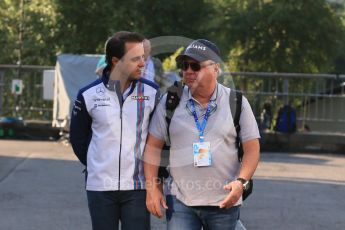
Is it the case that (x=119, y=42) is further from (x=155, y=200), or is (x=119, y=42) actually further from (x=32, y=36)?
(x=32, y=36)

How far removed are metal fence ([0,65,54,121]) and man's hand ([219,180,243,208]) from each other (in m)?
14.0

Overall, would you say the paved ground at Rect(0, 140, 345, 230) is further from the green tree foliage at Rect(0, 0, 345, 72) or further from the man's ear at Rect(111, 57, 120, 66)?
the green tree foliage at Rect(0, 0, 345, 72)

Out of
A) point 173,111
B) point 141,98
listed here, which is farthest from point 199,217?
point 141,98

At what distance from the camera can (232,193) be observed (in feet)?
12.7

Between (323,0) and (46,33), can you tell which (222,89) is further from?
(323,0)

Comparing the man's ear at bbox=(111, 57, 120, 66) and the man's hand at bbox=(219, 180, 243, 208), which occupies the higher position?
the man's ear at bbox=(111, 57, 120, 66)

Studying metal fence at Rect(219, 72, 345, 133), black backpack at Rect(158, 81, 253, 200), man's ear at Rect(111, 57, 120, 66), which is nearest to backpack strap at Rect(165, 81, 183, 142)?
black backpack at Rect(158, 81, 253, 200)

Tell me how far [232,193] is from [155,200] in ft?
1.53

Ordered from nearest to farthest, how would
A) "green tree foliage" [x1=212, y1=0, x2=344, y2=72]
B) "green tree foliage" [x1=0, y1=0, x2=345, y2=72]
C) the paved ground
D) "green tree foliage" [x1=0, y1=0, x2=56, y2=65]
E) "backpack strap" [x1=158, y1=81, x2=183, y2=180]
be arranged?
"backpack strap" [x1=158, y1=81, x2=183, y2=180] → the paved ground → "green tree foliage" [x1=0, y1=0, x2=345, y2=72] → "green tree foliage" [x1=0, y1=0, x2=56, y2=65] → "green tree foliage" [x1=212, y1=0, x2=344, y2=72]

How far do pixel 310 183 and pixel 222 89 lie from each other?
270 inches

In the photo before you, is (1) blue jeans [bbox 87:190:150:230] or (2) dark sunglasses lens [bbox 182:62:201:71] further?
(1) blue jeans [bbox 87:190:150:230]

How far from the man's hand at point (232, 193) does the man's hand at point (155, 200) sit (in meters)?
0.37

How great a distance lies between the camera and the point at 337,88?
640 inches

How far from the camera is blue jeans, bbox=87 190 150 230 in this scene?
4.10 m
